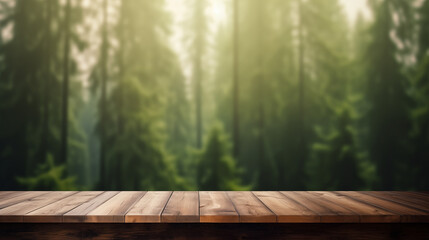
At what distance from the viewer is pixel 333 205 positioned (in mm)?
2467

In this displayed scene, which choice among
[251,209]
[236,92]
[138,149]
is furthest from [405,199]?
[138,149]

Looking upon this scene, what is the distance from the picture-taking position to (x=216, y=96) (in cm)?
931

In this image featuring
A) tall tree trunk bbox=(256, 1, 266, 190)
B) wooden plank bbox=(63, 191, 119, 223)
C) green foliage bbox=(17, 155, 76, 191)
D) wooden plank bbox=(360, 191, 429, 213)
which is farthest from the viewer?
tall tree trunk bbox=(256, 1, 266, 190)

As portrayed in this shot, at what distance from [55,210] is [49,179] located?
6.16 m

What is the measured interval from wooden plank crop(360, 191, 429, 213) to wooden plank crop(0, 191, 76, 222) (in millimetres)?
2763

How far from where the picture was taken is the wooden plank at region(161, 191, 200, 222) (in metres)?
2.11

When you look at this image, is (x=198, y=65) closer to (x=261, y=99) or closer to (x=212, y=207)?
(x=261, y=99)

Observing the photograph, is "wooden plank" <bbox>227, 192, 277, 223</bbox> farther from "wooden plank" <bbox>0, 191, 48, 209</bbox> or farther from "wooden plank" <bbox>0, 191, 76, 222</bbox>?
"wooden plank" <bbox>0, 191, 48, 209</bbox>

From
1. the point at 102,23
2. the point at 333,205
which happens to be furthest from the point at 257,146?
the point at 333,205

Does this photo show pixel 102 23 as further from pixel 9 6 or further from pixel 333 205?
pixel 333 205

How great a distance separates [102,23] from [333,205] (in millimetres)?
8222

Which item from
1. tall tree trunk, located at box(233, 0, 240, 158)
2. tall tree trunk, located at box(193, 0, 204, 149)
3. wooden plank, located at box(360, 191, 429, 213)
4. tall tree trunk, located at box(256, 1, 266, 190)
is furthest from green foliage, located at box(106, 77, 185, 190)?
wooden plank, located at box(360, 191, 429, 213)

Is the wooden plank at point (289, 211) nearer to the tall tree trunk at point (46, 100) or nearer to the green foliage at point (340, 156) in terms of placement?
the green foliage at point (340, 156)

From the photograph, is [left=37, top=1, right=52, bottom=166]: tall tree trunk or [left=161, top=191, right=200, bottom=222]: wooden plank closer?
[left=161, top=191, right=200, bottom=222]: wooden plank
